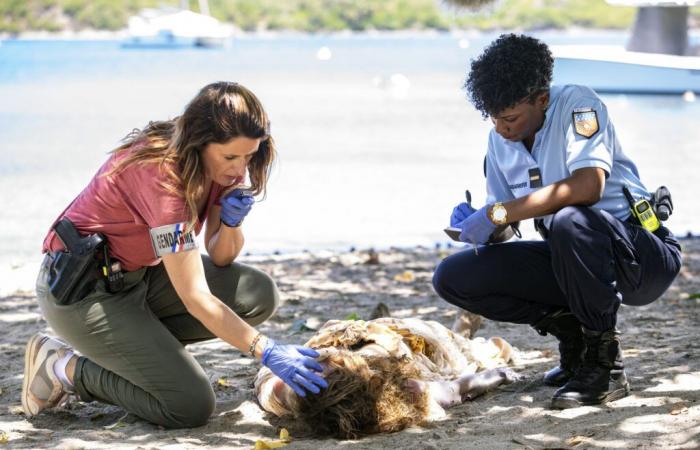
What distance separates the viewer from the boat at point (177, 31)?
56.6 m

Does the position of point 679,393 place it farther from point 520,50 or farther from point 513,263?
point 520,50

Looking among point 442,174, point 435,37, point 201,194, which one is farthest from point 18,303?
point 435,37

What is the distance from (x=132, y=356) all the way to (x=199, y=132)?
0.84m

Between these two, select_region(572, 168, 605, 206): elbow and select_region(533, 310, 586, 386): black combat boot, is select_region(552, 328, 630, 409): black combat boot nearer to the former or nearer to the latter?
select_region(533, 310, 586, 386): black combat boot

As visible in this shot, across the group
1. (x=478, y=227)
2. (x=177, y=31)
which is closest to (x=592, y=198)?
(x=478, y=227)

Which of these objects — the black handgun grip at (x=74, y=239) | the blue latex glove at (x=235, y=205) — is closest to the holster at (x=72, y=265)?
the black handgun grip at (x=74, y=239)

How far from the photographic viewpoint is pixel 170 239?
3447 mm

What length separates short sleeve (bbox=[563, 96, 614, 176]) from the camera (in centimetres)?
351

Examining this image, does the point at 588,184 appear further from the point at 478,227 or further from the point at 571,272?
the point at 478,227

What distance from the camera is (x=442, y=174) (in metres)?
12.3

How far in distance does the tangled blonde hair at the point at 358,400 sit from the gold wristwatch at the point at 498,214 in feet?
1.92

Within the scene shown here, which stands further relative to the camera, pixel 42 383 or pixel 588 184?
pixel 42 383

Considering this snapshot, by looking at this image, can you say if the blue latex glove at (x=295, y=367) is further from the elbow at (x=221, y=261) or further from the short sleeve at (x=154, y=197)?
the elbow at (x=221, y=261)

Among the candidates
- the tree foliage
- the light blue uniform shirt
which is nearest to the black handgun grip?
the light blue uniform shirt
